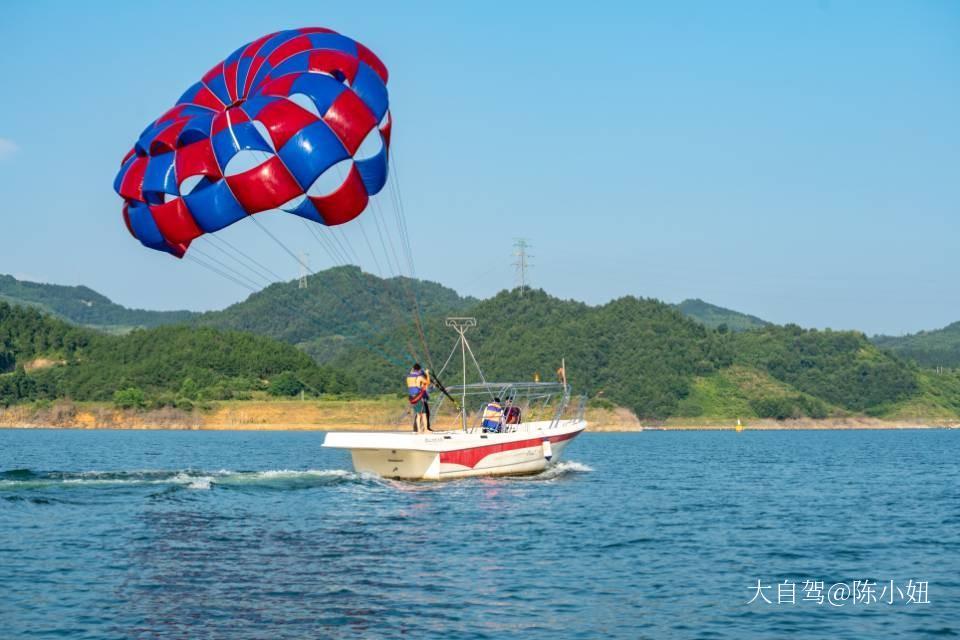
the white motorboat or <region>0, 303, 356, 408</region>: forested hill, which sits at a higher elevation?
<region>0, 303, 356, 408</region>: forested hill

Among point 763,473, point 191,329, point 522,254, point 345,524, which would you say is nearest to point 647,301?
point 522,254

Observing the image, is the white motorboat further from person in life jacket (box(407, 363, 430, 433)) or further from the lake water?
the lake water

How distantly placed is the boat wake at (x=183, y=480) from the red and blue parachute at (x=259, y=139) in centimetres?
970

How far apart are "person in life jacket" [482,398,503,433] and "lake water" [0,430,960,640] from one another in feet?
5.87

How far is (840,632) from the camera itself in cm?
1667

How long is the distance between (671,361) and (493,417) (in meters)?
128

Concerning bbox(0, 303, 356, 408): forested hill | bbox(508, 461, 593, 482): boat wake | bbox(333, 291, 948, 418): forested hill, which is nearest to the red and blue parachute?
bbox(508, 461, 593, 482): boat wake

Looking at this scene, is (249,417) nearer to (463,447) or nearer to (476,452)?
(476,452)

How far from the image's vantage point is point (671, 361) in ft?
529

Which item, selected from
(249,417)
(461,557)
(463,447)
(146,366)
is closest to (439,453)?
(463,447)

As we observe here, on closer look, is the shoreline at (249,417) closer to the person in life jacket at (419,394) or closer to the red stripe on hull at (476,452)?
the red stripe on hull at (476,452)

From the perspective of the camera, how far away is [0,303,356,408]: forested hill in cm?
14112

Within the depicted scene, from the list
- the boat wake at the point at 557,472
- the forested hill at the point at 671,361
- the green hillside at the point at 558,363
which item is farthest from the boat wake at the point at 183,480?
the forested hill at the point at 671,361

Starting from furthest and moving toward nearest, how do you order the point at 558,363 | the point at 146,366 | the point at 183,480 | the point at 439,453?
Result: the point at 558,363, the point at 146,366, the point at 183,480, the point at 439,453
